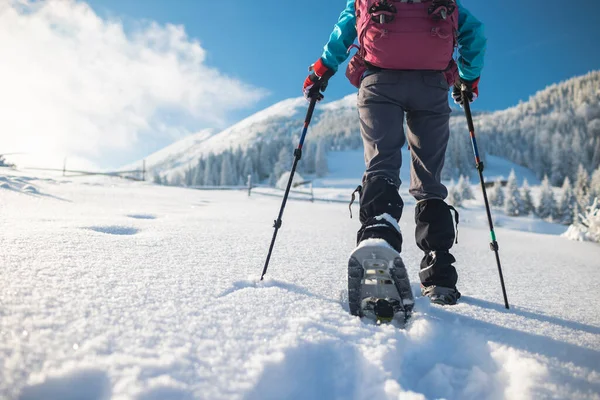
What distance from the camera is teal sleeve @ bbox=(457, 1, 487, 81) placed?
1.80 meters

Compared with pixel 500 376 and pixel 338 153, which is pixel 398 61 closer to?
Answer: pixel 500 376

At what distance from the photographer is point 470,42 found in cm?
182

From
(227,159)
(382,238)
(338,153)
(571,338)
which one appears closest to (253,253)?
(382,238)

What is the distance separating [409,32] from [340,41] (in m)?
0.40

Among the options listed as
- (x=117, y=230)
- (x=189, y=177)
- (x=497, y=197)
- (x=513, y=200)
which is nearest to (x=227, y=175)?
(x=189, y=177)

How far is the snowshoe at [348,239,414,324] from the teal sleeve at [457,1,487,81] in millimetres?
1367

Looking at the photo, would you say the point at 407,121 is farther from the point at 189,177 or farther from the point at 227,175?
the point at 189,177

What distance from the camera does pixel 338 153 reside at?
8488 cm

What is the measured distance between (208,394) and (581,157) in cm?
9693

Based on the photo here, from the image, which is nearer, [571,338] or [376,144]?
[571,338]

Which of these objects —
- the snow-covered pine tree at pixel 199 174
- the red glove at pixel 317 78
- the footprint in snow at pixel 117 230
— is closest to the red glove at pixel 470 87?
the red glove at pixel 317 78

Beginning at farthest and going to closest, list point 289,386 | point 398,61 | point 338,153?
point 338,153
point 398,61
point 289,386

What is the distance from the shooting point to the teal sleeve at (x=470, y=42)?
1804 mm

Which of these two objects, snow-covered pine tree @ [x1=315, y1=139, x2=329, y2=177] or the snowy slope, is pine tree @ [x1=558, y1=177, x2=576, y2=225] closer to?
the snowy slope
